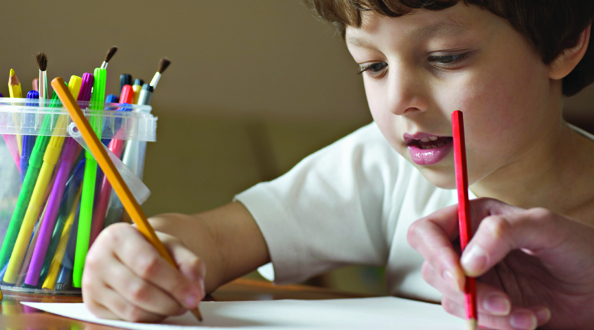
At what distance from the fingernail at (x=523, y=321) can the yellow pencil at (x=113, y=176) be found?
19 cm

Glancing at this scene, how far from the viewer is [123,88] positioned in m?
0.46

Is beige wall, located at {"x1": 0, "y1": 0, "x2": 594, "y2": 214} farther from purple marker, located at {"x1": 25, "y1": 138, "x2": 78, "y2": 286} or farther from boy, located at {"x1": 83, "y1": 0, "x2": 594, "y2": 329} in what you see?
purple marker, located at {"x1": 25, "y1": 138, "x2": 78, "y2": 286}

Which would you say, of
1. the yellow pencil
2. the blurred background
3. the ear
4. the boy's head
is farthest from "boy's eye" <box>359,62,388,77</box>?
the blurred background

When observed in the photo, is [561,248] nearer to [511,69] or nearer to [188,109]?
[511,69]

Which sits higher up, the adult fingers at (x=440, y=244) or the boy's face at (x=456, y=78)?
the boy's face at (x=456, y=78)

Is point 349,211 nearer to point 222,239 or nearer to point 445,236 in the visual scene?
point 222,239

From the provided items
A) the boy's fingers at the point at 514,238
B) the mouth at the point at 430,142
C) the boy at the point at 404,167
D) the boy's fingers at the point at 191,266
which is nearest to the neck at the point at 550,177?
the boy at the point at 404,167

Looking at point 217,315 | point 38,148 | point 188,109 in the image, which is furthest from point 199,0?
point 217,315

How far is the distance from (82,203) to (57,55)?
1.54 ft

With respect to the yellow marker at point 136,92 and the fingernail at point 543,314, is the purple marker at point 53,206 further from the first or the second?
the fingernail at point 543,314

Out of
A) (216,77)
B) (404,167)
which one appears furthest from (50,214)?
(216,77)

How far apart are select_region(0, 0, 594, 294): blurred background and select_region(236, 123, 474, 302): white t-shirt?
10.1 inches

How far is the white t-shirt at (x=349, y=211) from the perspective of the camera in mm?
590

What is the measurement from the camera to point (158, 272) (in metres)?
0.30
